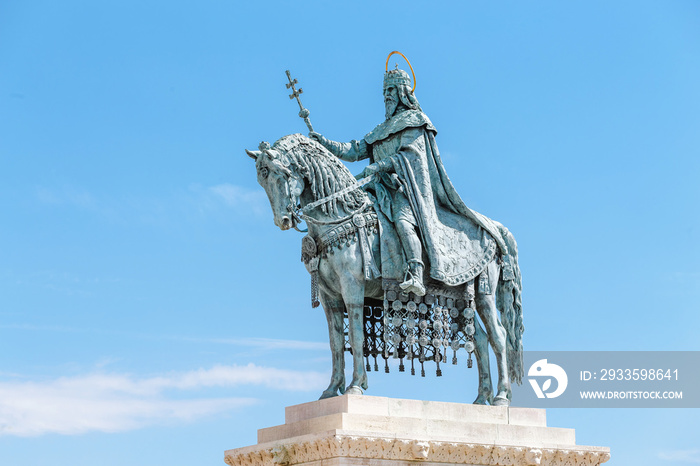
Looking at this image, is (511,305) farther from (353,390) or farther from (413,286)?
(353,390)

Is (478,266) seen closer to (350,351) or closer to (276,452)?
(350,351)

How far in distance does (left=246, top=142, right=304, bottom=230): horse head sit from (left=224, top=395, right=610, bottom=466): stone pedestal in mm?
2407

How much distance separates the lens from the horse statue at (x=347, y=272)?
14.2 meters

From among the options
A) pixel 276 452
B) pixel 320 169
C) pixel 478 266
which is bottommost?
pixel 276 452

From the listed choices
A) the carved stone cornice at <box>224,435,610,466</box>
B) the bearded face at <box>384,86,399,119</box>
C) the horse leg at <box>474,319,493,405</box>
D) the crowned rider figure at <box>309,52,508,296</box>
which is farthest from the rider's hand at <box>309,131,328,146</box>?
the carved stone cornice at <box>224,435,610,466</box>

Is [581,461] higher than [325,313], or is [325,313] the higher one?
[325,313]

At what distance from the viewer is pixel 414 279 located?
14.3 meters

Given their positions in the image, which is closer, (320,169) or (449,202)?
(320,169)

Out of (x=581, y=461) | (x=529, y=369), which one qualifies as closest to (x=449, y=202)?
(x=529, y=369)

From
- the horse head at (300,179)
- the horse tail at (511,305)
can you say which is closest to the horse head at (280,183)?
the horse head at (300,179)

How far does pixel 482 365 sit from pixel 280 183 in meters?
3.92

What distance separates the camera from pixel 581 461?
48.8ft

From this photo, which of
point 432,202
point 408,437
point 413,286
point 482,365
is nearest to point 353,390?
point 408,437

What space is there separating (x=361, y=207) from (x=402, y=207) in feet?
1.96
